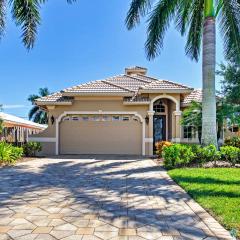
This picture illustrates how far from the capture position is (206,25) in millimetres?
14883

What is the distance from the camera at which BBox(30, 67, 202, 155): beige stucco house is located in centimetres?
2061

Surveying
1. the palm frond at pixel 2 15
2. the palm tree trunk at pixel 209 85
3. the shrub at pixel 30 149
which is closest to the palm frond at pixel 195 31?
the palm tree trunk at pixel 209 85

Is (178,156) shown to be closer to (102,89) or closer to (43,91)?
(102,89)

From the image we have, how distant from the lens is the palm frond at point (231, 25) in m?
14.6

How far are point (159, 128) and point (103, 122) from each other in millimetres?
4007

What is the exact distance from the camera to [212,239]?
194 inches

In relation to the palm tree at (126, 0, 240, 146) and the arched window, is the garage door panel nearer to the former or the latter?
the arched window

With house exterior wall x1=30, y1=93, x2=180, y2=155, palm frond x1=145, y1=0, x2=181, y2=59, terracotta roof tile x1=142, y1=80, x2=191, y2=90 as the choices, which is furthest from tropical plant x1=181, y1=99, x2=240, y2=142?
palm frond x1=145, y1=0, x2=181, y2=59

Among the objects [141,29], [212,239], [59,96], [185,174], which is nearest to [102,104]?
[59,96]

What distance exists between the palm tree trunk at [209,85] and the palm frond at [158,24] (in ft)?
6.13

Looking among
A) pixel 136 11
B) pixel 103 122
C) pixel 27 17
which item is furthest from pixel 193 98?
pixel 27 17

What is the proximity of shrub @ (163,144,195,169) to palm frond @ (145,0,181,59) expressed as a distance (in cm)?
534

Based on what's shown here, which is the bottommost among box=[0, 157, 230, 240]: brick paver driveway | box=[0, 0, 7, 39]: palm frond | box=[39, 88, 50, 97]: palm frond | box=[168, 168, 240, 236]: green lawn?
box=[0, 157, 230, 240]: brick paver driveway

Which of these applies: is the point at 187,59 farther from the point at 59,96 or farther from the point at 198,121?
the point at 59,96
